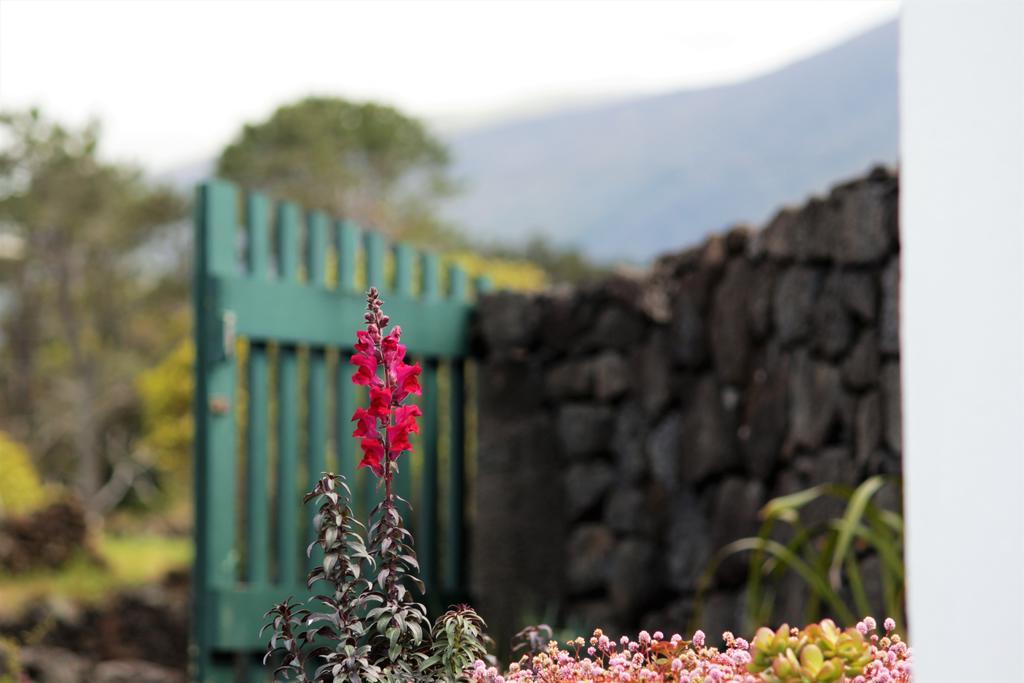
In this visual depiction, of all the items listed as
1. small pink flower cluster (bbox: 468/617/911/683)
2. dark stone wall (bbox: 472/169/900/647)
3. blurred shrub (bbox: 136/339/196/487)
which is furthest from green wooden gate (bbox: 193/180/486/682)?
blurred shrub (bbox: 136/339/196/487)

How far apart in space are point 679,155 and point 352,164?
654 cm

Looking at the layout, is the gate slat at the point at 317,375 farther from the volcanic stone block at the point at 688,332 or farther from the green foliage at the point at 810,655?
the green foliage at the point at 810,655

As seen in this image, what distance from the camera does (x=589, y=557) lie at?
10.9ft

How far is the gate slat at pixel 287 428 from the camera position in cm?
300

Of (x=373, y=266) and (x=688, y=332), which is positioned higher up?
(x=373, y=266)

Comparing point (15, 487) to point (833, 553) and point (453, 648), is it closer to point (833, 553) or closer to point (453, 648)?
point (833, 553)

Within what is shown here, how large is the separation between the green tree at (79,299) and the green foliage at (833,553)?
11054 millimetres

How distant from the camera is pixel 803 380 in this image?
8.96ft

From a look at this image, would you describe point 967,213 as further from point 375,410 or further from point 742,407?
point 742,407

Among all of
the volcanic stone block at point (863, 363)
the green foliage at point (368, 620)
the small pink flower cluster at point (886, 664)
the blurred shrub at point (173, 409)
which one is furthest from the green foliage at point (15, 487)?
the small pink flower cluster at point (886, 664)

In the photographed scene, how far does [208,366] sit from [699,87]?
58.0 ft

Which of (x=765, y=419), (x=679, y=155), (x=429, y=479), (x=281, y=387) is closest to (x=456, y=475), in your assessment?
(x=429, y=479)

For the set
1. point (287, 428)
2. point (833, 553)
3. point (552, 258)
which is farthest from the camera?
point (552, 258)

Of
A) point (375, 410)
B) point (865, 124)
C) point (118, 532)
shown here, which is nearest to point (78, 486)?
point (118, 532)
